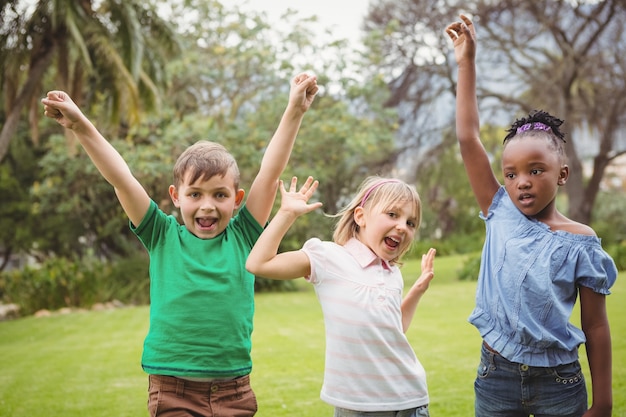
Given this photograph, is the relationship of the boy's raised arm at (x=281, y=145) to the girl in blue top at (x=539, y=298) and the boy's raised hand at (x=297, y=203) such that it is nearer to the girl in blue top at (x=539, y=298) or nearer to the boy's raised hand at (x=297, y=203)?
the boy's raised hand at (x=297, y=203)

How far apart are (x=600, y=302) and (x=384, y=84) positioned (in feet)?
50.7

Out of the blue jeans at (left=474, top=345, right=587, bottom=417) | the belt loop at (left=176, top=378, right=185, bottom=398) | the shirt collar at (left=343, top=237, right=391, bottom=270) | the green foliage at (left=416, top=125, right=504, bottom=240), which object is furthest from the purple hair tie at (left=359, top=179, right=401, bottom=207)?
the green foliage at (left=416, top=125, right=504, bottom=240)

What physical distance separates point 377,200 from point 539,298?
68 cm

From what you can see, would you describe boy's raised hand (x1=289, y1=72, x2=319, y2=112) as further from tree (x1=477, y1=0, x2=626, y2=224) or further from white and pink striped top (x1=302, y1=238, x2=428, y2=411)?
tree (x1=477, y1=0, x2=626, y2=224)

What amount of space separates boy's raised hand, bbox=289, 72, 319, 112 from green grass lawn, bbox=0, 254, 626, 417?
10.4ft

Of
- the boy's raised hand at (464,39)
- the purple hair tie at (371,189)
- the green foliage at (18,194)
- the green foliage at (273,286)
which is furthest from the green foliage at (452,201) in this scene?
the purple hair tie at (371,189)

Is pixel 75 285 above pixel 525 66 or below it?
below

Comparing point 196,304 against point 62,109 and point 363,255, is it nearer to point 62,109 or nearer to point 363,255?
point 363,255

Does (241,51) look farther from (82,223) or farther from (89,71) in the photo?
(82,223)

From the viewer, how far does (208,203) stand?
8.54 ft

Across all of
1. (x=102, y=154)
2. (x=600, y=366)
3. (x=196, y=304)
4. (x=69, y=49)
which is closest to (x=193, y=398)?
(x=196, y=304)

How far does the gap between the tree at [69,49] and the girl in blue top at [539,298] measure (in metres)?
11.2

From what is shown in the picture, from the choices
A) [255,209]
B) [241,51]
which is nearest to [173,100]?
[241,51]

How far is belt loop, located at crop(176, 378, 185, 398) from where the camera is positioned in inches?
98.8
